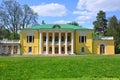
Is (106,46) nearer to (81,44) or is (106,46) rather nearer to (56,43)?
(81,44)

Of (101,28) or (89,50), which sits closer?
(89,50)

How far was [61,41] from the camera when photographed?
65312mm

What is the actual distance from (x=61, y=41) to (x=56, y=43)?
1176mm

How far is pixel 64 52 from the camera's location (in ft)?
213

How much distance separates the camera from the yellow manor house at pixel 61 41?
64.6 meters

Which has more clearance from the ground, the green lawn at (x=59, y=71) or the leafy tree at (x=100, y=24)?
the leafy tree at (x=100, y=24)

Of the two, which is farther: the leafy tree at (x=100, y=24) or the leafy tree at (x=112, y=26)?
the leafy tree at (x=100, y=24)

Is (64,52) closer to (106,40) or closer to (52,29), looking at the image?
(52,29)

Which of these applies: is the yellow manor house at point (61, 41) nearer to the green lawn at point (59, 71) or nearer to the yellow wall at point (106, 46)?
the yellow wall at point (106, 46)

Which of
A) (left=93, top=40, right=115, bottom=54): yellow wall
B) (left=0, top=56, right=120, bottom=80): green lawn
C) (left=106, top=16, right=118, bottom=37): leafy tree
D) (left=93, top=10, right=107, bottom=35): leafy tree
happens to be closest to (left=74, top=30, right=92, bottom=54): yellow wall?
(left=93, top=40, right=115, bottom=54): yellow wall

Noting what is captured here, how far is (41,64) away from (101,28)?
272 ft

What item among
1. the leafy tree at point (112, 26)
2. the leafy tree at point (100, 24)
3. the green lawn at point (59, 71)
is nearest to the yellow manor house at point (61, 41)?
the leafy tree at point (112, 26)

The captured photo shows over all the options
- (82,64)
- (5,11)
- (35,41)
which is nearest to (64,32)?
(35,41)

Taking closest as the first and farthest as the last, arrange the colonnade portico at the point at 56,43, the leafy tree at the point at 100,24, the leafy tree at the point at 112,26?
the colonnade portico at the point at 56,43 < the leafy tree at the point at 112,26 < the leafy tree at the point at 100,24
